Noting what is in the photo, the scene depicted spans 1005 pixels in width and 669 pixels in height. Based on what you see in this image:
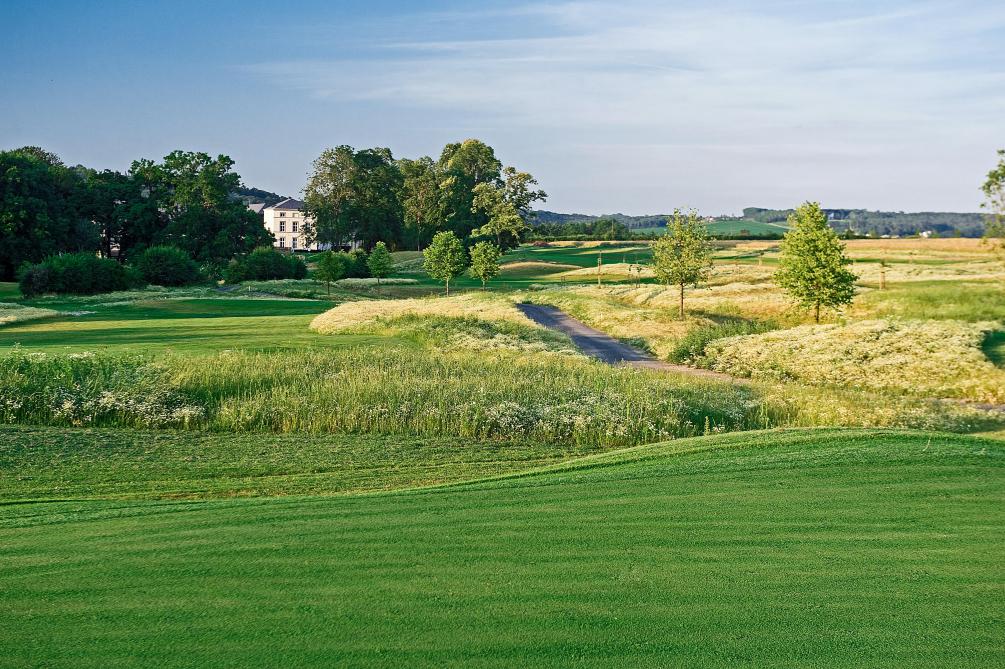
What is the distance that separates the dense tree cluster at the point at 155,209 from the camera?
64.9 meters

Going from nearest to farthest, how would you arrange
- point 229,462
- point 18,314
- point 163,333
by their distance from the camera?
point 229,462 → point 163,333 → point 18,314

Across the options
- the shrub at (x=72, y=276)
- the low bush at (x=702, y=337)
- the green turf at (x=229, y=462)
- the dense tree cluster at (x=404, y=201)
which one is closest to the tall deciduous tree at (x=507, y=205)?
the dense tree cluster at (x=404, y=201)

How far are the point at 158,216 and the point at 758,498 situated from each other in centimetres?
7246

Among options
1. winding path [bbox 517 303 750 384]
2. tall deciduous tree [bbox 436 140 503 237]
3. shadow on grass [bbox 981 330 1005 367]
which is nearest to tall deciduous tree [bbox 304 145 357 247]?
tall deciduous tree [bbox 436 140 503 237]

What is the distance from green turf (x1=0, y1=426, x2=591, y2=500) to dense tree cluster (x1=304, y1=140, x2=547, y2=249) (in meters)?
78.8

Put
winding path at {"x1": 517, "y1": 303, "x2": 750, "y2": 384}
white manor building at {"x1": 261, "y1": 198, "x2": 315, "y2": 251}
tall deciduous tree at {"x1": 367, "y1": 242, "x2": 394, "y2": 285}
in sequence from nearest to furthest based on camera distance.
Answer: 1. winding path at {"x1": 517, "y1": 303, "x2": 750, "y2": 384}
2. tall deciduous tree at {"x1": 367, "y1": 242, "x2": 394, "y2": 285}
3. white manor building at {"x1": 261, "y1": 198, "x2": 315, "y2": 251}

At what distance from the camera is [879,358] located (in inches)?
850

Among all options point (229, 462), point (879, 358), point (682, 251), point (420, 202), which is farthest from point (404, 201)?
point (229, 462)

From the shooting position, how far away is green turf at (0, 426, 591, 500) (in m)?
9.59

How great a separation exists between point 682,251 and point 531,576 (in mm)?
32528

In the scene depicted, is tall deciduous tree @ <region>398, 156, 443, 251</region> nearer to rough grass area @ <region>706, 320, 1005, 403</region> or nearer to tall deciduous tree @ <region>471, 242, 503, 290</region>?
tall deciduous tree @ <region>471, 242, 503, 290</region>

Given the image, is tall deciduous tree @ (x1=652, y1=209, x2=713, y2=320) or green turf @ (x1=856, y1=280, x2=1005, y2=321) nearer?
green turf @ (x1=856, y1=280, x2=1005, y2=321)

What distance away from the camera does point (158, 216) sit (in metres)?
71.7

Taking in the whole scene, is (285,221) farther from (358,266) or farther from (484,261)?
(484,261)
